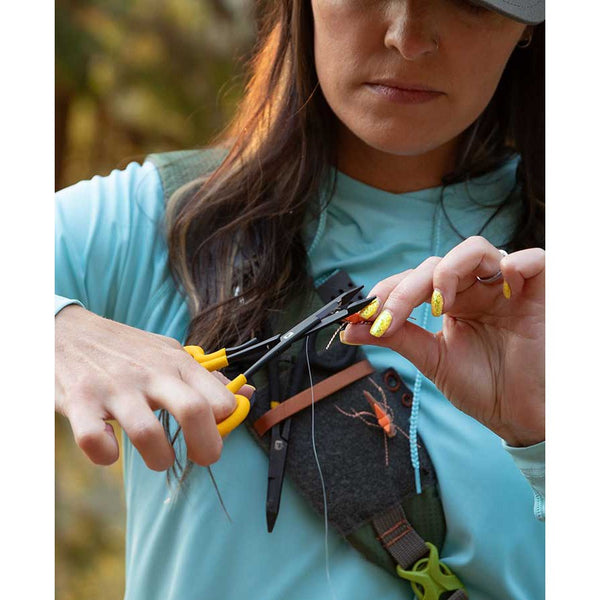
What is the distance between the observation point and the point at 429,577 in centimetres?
61

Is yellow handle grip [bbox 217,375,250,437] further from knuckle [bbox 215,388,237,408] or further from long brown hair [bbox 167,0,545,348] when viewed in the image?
long brown hair [bbox 167,0,545,348]

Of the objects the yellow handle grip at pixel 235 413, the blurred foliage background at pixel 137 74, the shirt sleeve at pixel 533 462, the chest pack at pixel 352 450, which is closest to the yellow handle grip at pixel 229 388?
the yellow handle grip at pixel 235 413

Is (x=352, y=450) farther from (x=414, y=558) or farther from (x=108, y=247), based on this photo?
(x=108, y=247)

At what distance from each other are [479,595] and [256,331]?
268 mm

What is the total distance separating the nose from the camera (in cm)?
59

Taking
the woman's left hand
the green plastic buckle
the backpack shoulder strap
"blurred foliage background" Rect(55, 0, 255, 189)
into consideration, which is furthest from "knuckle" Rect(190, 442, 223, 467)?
"blurred foliage background" Rect(55, 0, 255, 189)

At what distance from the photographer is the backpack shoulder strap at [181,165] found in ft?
2.45

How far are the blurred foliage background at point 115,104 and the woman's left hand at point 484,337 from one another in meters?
0.69

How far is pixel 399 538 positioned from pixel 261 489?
114 millimetres

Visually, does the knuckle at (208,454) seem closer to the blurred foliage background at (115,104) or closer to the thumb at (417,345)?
the thumb at (417,345)

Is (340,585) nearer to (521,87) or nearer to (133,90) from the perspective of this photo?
(521,87)

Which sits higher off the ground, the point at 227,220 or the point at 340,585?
the point at 227,220

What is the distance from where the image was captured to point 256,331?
25.8 inches

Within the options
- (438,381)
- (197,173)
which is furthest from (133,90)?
(438,381)
